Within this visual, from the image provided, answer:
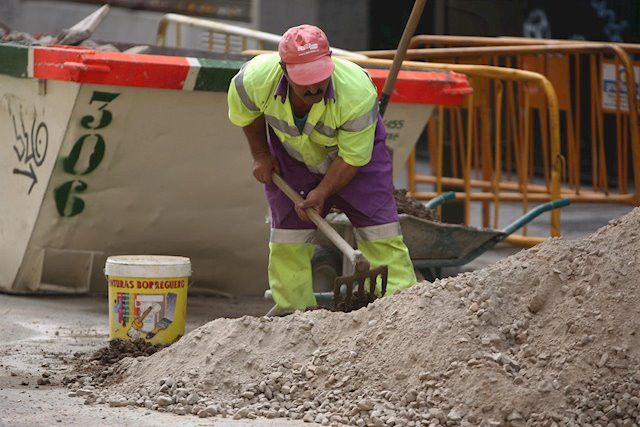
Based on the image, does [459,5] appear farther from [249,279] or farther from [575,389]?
[575,389]

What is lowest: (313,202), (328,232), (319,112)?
(328,232)

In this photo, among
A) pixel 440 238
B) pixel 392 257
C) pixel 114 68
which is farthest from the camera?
pixel 440 238

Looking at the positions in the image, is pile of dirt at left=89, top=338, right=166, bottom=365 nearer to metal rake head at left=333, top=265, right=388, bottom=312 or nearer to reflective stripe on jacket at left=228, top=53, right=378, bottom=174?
metal rake head at left=333, top=265, right=388, bottom=312

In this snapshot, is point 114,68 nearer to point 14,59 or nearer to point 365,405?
point 14,59

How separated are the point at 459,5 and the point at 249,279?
7.06 m

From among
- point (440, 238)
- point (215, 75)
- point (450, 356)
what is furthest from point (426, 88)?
point (450, 356)

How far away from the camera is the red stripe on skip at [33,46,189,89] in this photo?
21.9 feet

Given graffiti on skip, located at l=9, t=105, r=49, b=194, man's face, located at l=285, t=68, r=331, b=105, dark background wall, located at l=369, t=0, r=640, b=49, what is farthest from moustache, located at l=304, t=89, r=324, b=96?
dark background wall, located at l=369, t=0, r=640, b=49

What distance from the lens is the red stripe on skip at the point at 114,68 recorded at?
668cm

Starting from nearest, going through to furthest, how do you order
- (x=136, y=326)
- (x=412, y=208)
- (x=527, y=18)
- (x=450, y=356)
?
(x=450, y=356)
(x=136, y=326)
(x=412, y=208)
(x=527, y=18)

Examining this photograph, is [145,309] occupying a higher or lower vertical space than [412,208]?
lower

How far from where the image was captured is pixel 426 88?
744cm

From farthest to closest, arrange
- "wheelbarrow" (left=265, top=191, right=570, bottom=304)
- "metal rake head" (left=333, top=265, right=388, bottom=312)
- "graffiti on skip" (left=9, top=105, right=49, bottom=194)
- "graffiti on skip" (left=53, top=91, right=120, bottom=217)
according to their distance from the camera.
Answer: "graffiti on skip" (left=9, top=105, right=49, bottom=194) → "wheelbarrow" (left=265, top=191, right=570, bottom=304) → "graffiti on skip" (left=53, top=91, right=120, bottom=217) → "metal rake head" (left=333, top=265, right=388, bottom=312)

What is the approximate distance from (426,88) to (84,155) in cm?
184
